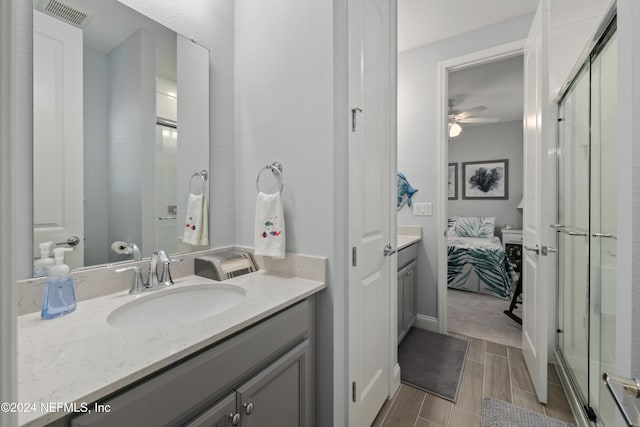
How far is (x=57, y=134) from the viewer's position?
938mm

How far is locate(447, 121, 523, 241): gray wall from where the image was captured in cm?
531

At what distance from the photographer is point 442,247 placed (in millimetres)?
2539

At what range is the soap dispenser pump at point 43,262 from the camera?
887mm

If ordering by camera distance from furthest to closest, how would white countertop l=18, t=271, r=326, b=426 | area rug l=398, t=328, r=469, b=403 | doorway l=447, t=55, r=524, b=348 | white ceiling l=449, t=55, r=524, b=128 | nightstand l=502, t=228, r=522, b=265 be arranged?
nightstand l=502, t=228, r=522, b=265
white ceiling l=449, t=55, r=524, b=128
doorway l=447, t=55, r=524, b=348
area rug l=398, t=328, r=469, b=403
white countertop l=18, t=271, r=326, b=426

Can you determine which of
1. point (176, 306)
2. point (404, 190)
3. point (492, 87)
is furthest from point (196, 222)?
point (492, 87)

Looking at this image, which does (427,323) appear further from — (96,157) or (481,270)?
(96,157)

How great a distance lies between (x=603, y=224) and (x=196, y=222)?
1.99 m

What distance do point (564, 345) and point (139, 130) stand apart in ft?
9.40

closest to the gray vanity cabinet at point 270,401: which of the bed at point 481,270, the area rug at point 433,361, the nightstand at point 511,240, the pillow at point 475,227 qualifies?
the area rug at point 433,361

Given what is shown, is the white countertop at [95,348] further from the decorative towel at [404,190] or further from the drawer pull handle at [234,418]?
the decorative towel at [404,190]

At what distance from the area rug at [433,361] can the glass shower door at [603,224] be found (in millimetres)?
709

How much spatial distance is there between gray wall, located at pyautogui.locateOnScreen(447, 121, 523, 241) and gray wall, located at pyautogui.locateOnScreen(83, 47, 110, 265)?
608 centimetres

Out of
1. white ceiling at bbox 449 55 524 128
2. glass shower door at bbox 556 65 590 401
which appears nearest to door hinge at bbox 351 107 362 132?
glass shower door at bbox 556 65 590 401

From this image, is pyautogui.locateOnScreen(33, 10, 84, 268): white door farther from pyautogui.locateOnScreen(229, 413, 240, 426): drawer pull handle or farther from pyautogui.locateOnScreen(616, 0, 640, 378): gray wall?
pyautogui.locateOnScreen(616, 0, 640, 378): gray wall
